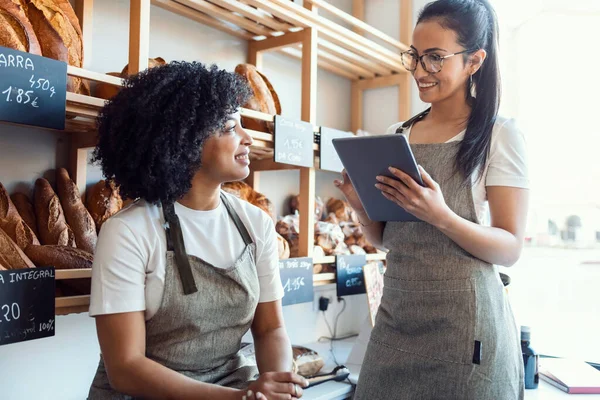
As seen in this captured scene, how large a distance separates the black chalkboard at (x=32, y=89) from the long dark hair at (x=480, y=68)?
2.53ft

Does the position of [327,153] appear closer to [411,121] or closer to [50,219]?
[411,121]

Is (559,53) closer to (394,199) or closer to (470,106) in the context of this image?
(470,106)

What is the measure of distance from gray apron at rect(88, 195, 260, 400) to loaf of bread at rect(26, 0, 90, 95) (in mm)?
406

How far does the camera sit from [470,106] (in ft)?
3.69

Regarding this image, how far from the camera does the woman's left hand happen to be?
961 millimetres

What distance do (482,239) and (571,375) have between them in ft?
3.24

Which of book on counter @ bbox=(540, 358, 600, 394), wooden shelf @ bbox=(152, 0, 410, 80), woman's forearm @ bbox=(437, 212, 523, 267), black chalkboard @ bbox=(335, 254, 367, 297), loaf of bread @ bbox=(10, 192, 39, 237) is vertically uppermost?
wooden shelf @ bbox=(152, 0, 410, 80)

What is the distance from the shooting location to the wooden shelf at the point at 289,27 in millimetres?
1706

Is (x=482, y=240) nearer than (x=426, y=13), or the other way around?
(x=482, y=240)

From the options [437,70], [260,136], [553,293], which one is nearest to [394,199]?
[437,70]

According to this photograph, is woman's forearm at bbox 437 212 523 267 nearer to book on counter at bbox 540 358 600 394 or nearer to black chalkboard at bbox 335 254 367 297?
book on counter at bbox 540 358 600 394

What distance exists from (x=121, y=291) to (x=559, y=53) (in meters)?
1.97

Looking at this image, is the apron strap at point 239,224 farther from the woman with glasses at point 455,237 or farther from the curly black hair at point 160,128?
the woman with glasses at point 455,237

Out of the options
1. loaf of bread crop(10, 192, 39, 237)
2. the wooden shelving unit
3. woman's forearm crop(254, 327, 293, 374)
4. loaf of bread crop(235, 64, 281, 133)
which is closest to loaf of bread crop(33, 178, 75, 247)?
loaf of bread crop(10, 192, 39, 237)
